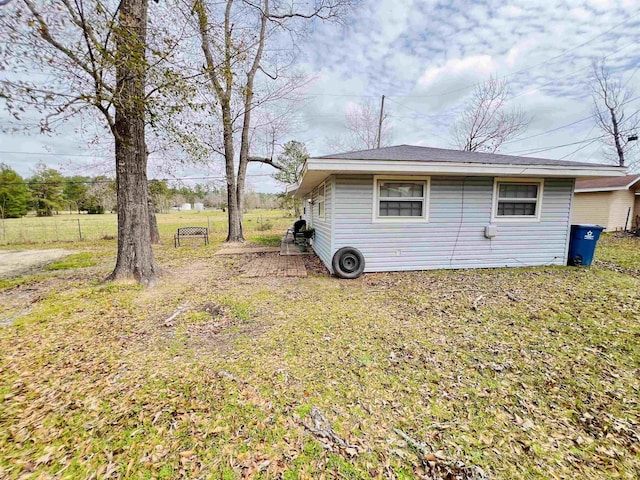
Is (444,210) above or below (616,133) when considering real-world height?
below

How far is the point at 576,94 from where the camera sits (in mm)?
16406

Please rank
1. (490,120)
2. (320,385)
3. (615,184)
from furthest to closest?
(490,120)
(615,184)
(320,385)

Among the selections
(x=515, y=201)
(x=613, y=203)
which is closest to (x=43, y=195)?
(x=515, y=201)

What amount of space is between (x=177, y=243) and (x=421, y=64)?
13579mm

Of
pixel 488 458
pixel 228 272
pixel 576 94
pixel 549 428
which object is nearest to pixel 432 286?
pixel 549 428

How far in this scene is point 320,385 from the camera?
91.4 inches

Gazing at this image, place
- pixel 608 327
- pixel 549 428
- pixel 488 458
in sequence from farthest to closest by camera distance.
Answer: pixel 608 327, pixel 549 428, pixel 488 458

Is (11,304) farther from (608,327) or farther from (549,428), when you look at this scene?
(608,327)

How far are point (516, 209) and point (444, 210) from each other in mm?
1969

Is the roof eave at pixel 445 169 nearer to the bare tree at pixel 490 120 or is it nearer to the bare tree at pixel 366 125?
the bare tree at pixel 490 120

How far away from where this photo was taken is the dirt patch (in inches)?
267

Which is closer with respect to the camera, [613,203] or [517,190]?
[517,190]

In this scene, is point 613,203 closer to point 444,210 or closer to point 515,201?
point 515,201

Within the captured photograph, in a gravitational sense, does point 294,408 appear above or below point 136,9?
below
